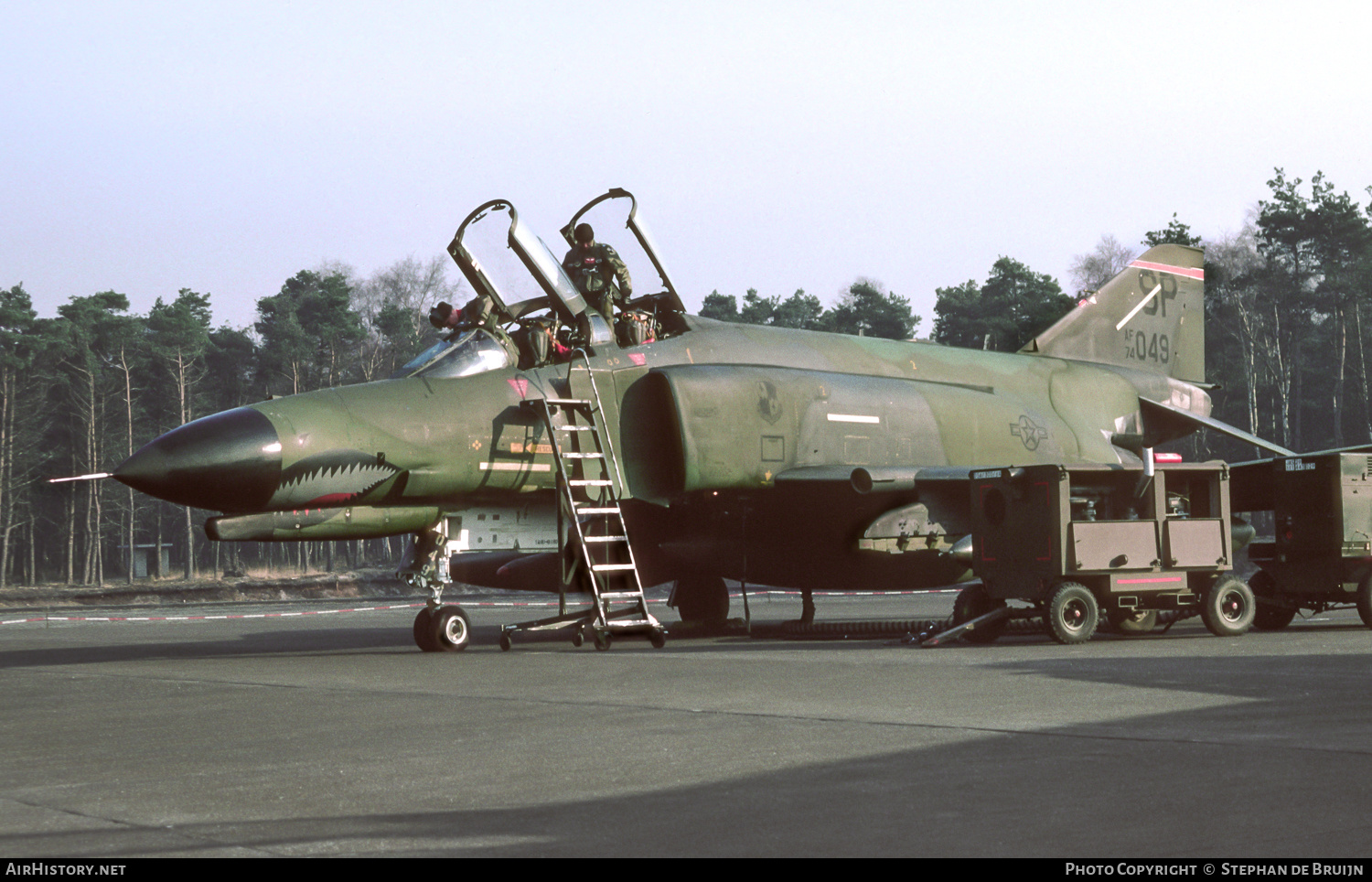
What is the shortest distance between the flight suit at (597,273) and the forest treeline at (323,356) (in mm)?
47412

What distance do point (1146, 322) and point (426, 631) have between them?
11.5 meters

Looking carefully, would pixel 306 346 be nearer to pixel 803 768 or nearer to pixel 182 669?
pixel 182 669

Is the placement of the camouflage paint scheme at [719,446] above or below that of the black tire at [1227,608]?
above

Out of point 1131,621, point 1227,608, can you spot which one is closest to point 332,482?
point 1131,621

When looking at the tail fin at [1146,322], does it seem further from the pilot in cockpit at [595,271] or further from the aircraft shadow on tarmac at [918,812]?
the aircraft shadow on tarmac at [918,812]

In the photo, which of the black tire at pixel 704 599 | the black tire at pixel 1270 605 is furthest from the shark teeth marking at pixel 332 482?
the black tire at pixel 1270 605

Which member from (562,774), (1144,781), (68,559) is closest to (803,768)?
(562,774)

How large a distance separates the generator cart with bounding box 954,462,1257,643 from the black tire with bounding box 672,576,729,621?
142 inches

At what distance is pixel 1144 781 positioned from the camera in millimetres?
4781

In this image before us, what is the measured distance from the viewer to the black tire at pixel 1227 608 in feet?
41.9

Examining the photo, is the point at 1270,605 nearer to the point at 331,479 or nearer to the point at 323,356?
the point at 331,479

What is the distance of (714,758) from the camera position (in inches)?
224

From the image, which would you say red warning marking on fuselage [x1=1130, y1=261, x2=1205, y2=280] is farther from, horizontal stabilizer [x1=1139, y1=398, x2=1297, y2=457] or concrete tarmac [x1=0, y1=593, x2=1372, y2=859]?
concrete tarmac [x1=0, y1=593, x2=1372, y2=859]
